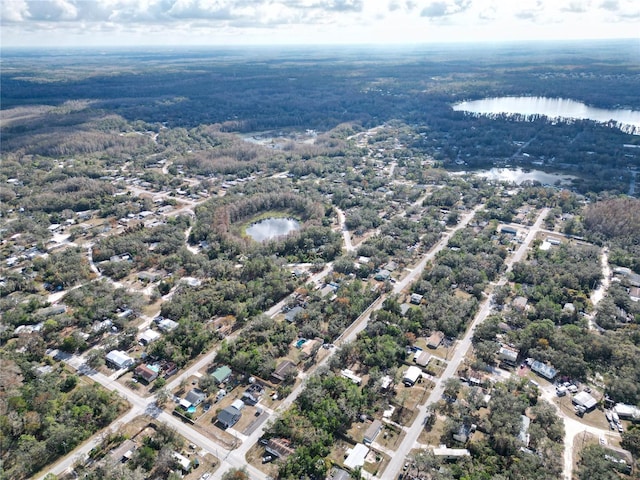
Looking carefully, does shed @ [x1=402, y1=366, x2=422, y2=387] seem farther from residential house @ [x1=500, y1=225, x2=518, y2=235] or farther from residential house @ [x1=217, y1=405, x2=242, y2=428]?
residential house @ [x1=500, y1=225, x2=518, y2=235]

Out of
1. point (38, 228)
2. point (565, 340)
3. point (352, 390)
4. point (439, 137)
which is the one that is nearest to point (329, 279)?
point (352, 390)

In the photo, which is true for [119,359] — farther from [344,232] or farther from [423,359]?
[344,232]

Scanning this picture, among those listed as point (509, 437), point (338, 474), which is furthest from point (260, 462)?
point (509, 437)

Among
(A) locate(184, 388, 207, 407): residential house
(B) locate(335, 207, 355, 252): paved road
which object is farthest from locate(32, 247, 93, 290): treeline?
(B) locate(335, 207, 355, 252): paved road

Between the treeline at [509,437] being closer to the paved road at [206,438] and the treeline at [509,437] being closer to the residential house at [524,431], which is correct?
the residential house at [524,431]

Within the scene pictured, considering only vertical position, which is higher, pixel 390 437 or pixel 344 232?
pixel 344 232

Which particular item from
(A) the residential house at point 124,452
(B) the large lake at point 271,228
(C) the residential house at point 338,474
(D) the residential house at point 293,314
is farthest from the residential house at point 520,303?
(A) the residential house at point 124,452
